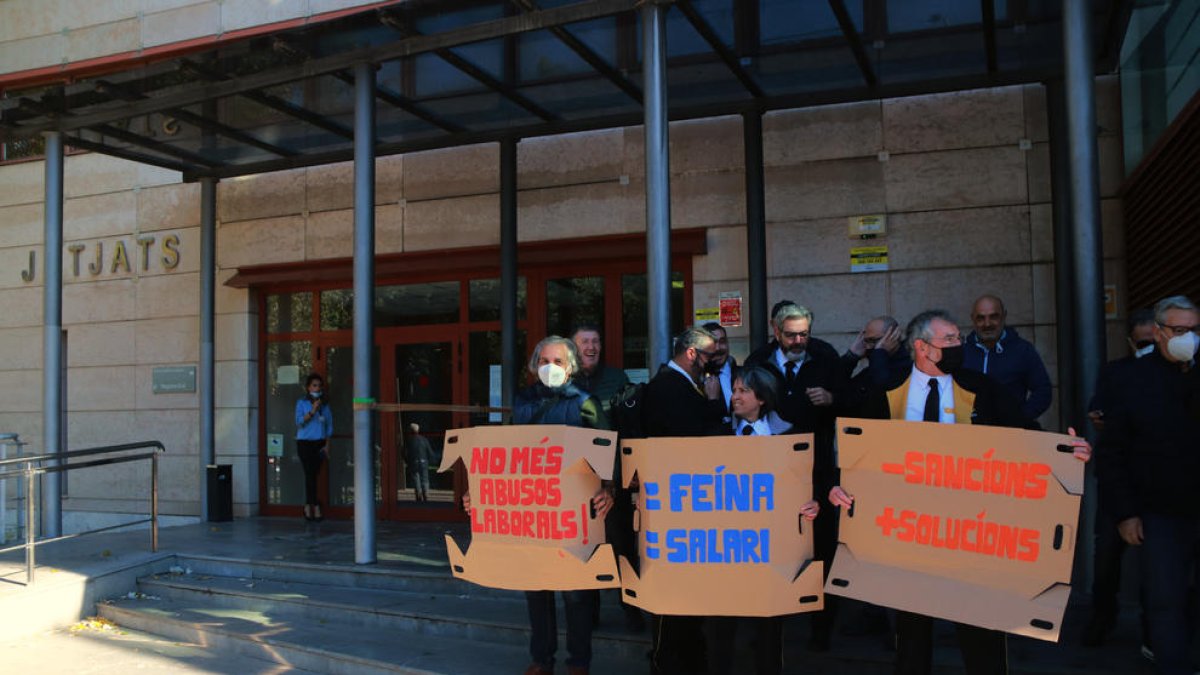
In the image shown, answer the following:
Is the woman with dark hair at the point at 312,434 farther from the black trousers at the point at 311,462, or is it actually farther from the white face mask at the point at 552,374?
the white face mask at the point at 552,374

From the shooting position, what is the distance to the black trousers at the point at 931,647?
387 cm

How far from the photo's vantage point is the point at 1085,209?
5422 millimetres

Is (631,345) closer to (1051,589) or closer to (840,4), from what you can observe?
(840,4)

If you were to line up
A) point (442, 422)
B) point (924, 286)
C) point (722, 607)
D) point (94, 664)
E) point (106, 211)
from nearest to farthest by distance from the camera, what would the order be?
1. point (722, 607)
2. point (94, 664)
3. point (924, 286)
4. point (442, 422)
5. point (106, 211)

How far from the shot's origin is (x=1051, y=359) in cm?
786

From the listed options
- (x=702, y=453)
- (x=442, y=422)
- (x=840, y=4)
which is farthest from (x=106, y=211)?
(x=702, y=453)

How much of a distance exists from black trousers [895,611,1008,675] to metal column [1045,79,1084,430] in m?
4.26

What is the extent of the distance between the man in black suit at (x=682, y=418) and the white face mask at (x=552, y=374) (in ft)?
1.42

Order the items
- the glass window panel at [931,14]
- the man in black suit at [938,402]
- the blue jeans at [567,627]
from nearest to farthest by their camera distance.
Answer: the man in black suit at [938,402], the blue jeans at [567,627], the glass window panel at [931,14]

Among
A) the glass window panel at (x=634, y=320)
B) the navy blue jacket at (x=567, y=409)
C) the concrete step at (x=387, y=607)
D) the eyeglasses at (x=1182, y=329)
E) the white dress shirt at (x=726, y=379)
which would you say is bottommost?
the concrete step at (x=387, y=607)

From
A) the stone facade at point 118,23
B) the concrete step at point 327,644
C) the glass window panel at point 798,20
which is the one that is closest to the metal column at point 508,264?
the stone facade at point 118,23

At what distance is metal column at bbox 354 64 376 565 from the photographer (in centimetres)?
756

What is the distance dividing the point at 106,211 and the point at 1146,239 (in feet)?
36.1

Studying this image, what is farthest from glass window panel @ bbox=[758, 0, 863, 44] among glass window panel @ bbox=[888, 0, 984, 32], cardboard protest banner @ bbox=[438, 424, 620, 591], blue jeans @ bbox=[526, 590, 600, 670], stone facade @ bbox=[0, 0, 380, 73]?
stone facade @ bbox=[0, 0, 380, 73]
